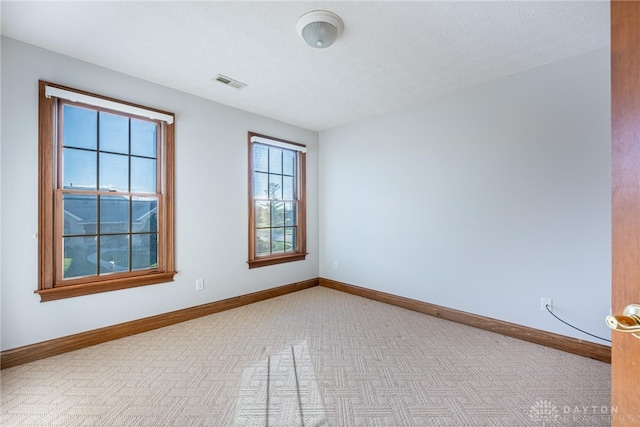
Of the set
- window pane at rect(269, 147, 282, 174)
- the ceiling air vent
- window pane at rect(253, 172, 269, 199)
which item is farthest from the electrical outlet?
the ceiling air vent

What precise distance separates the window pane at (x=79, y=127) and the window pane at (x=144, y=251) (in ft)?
3.09

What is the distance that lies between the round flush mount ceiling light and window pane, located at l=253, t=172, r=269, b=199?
2.04m

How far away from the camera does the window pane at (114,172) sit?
8.57 feet

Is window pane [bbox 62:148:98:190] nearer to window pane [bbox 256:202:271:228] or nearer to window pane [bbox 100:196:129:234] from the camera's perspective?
window pane [bbox 100:196:129:234]

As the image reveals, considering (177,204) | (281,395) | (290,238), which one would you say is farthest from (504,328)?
(177,204)

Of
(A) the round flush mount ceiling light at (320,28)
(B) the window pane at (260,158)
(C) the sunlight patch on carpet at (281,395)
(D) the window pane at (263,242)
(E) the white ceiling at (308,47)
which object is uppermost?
(E) the white ceiling at (308,47)

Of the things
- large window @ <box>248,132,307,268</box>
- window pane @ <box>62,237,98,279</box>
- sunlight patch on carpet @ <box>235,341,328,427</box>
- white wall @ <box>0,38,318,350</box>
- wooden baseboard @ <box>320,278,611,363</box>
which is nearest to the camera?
sunlight patch on carpet @ <box>235,341,328,427</box>

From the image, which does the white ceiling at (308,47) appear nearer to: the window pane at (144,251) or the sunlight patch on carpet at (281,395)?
the window pane at (144,251)

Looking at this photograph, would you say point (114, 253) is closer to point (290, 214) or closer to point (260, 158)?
point (260, 158)

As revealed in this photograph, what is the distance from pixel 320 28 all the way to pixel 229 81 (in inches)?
49.6

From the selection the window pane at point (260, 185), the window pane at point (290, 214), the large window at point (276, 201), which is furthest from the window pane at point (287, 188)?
the window pane at point (260, 185)

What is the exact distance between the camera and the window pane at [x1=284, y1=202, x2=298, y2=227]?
13.9 ft

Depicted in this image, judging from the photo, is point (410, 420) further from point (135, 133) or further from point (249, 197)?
point (135, 133)

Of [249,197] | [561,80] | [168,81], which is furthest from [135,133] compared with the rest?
[561,80]
